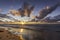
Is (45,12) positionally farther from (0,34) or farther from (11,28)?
(0,34)

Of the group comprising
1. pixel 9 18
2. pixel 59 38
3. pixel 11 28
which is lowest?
pixel 59 38

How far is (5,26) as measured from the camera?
8.03 metres

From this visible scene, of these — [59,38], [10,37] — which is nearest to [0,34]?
[10,37]

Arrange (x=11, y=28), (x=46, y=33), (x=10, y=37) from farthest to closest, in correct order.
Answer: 1. (x=46, y=33)
2. (x=11, y=28)
3. (x=10, y=37)

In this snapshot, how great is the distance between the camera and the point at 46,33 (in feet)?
29.8

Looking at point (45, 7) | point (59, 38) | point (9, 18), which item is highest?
point (45, 7)

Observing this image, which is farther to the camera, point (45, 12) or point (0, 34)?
point (45, 12)

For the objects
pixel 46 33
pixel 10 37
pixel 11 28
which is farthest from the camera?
pixel 46 33

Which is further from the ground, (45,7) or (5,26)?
(45,7)

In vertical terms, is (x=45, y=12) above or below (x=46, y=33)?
above

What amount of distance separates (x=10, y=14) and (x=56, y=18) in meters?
2.45

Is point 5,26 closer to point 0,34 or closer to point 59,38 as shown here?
point 0,34

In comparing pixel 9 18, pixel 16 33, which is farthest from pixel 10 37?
pixel 9 18

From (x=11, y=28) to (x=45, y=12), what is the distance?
6.70ft
